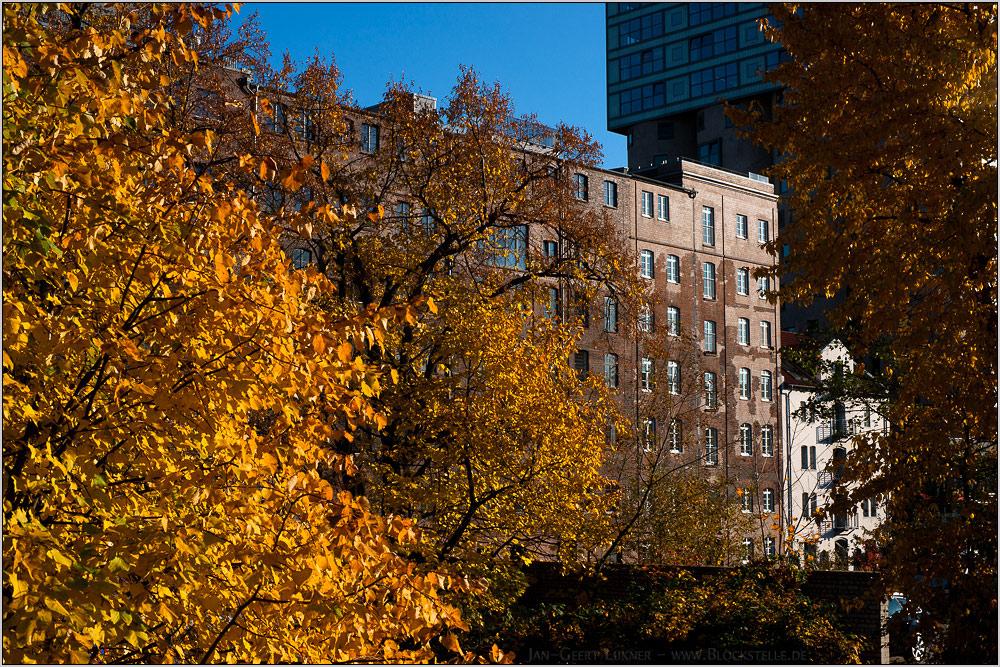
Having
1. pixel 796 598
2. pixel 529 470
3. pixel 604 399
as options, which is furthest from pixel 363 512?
pixel 796 598

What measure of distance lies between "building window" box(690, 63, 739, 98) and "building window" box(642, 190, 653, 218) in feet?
116

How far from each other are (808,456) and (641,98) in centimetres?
4394

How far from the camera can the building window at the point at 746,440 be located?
61.9 metres

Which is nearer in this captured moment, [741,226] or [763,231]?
[741,226]

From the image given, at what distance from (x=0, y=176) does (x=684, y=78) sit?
94.7m

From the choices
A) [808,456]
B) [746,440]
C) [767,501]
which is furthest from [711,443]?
[808,456]

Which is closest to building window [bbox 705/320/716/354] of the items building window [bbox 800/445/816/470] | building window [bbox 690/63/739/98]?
building window [bbox 800/445/816/470]

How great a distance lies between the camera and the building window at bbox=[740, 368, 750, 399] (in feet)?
210

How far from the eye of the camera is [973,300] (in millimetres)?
10133

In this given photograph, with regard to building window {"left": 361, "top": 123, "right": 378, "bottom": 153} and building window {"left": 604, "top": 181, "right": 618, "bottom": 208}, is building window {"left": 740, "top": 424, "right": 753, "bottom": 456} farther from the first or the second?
building window {"left": 361, "top": 123, "right": 378, "bottom": 153}

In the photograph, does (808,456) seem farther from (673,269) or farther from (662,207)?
(662,207)

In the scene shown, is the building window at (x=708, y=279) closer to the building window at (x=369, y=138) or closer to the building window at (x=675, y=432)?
the building window at (x=675, y=432)

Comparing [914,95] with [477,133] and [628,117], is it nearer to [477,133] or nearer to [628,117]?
[477,133]

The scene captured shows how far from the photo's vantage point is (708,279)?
6450 cm
